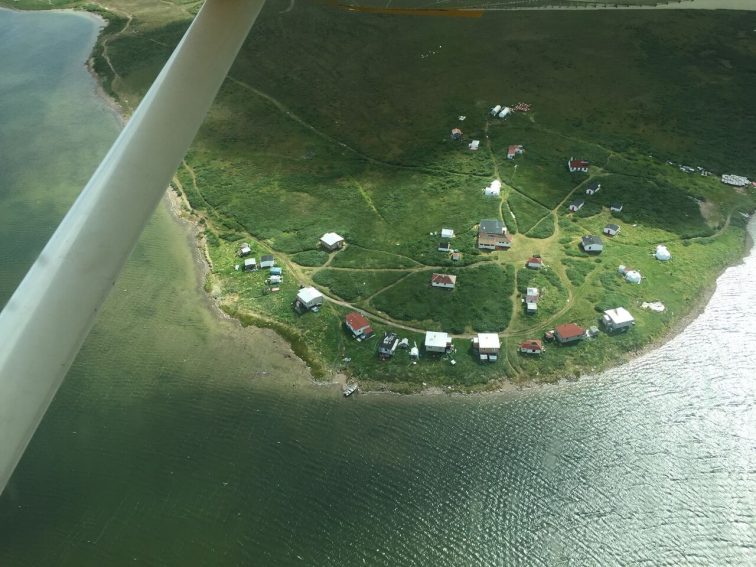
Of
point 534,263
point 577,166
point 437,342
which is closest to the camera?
point 437,342

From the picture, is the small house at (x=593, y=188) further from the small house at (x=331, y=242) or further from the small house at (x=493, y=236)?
the small house at (x=331, y=242)

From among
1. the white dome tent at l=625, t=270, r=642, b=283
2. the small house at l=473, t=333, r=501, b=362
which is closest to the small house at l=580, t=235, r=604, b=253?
the white dome tent at l=625, t=270, r=642, b=283

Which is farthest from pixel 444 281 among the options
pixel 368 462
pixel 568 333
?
pixel 368 462

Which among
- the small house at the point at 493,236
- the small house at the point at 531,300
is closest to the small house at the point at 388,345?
the small house at the point at 531,300

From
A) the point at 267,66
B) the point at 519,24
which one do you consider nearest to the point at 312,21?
the point at 267,66

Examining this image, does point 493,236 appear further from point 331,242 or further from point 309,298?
point 309,298
